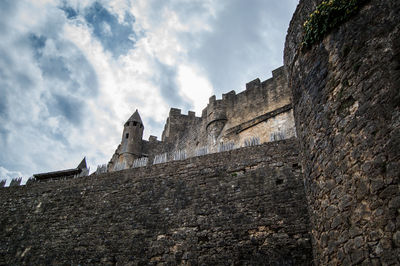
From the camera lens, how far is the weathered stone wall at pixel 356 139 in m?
3.62

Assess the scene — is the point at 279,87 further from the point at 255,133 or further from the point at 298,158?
the point at 298,158

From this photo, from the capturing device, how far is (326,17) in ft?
17.0

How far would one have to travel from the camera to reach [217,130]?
22141 millimetres

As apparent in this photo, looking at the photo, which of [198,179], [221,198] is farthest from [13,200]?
[221,198]

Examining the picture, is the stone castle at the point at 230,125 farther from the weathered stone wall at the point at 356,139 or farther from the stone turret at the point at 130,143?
the weathered stone wall at the point at 356,139

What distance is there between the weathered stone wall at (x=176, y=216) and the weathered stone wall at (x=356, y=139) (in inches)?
128

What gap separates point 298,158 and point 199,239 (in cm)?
372

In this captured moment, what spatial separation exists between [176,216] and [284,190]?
3414mm

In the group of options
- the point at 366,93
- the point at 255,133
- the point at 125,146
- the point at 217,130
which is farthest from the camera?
the point at 125,146

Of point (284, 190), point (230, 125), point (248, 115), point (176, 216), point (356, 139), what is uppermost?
point (248, 115)

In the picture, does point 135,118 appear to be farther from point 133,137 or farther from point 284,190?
point 284,190

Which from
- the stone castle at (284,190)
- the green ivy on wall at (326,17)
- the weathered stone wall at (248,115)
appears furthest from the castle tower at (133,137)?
the green ivy on wall at (326,17)

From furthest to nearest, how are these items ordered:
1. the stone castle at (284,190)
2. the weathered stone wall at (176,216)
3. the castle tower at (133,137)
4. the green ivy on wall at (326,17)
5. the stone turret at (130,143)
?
1. the castle tower at (133,137)
2. the stone turret at (130,143)
3. the weathered stone wall at (176,216)
4. the green ivy on wall at (326,17)
5. the stone castle at (284,190)

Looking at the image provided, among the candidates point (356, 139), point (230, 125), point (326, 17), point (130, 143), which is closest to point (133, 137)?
point (130, 143)
